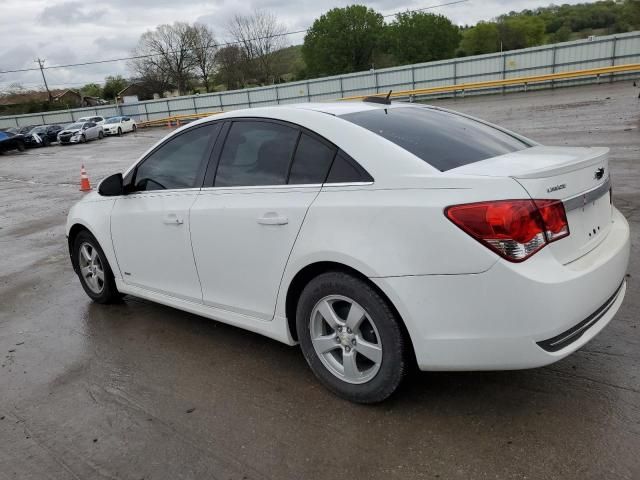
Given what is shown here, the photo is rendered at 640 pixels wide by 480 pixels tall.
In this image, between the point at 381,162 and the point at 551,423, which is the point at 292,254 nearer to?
the point at 381,162

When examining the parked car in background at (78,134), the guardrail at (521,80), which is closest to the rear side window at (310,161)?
the guardrail at (521,80)

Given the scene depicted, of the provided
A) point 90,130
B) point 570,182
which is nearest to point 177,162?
point 570,182

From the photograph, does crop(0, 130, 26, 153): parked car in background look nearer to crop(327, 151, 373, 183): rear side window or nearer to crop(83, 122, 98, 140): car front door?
crop(83, 122, 98, 140): car front door

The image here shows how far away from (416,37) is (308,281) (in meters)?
78.7

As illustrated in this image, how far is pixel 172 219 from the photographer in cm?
388

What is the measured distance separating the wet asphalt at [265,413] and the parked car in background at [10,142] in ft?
105

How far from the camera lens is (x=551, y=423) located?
9.10ft

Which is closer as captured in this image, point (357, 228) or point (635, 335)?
point (357, 228)

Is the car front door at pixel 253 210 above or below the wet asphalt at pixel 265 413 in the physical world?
above

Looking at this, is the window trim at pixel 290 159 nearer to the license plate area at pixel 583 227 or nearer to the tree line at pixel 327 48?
the license plate area at pixel 583 227

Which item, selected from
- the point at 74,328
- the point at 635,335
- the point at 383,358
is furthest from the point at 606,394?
the point at 74,328

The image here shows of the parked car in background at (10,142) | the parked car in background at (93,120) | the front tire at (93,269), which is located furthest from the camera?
the parked car in background at (93,120)

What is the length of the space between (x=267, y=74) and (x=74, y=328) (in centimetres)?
7513

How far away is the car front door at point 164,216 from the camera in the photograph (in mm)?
3850
